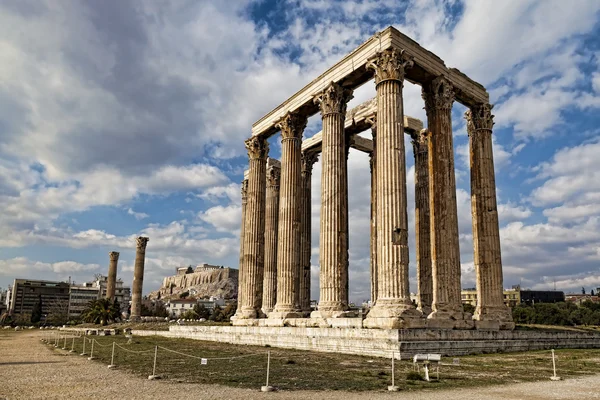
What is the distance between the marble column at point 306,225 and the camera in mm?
35691

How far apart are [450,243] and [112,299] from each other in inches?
2902

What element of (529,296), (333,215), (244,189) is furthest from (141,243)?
(529,296)

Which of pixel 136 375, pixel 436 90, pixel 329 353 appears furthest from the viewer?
pixel 436 90

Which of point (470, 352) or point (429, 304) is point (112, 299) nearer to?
point (429, 304)

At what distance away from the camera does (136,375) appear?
13133 mm

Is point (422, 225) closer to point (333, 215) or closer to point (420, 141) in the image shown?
point (420, 141)

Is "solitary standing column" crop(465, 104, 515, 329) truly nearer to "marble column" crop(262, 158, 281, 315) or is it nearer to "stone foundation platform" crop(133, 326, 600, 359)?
"stone foundation platform" crop(133, 326, 600, 359)

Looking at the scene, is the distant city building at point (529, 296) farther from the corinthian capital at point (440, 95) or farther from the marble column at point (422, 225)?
the corinthian capital at point (440, 95)

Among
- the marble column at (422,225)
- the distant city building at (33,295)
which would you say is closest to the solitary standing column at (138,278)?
the marble column at (422,225)

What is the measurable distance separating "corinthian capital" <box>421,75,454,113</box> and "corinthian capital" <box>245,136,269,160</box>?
1373 centimetres

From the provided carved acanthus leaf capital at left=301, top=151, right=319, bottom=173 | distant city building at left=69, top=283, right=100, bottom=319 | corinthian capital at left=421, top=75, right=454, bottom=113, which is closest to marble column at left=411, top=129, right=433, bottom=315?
corinthian capital at left=421, top=75, right=454, bottom=113

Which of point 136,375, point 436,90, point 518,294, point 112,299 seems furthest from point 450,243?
point 518,294

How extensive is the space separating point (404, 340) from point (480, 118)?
56.2ft

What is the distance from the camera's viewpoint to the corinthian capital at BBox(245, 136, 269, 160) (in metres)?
36.1
